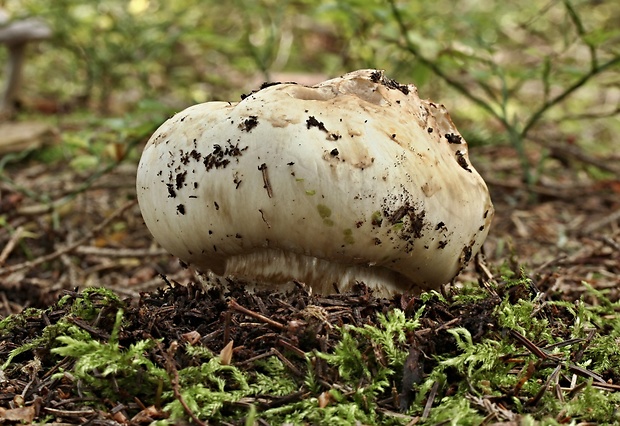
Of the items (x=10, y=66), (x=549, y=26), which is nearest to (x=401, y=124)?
(x=10, y=66)

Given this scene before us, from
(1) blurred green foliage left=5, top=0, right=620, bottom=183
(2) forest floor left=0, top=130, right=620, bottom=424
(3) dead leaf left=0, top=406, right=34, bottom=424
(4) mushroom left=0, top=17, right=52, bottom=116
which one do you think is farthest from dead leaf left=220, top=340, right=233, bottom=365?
(4) mushroom left=0, top=17, right=52, bottom=116

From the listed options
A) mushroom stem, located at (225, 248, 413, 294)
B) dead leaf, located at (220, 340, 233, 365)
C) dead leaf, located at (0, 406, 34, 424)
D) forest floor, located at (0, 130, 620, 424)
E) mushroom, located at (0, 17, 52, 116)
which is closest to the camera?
dead leaf, located at (0, 406, 34, 424)

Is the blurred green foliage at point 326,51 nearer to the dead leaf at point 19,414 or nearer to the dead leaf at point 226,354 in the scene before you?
the dead leaf at point 226,354

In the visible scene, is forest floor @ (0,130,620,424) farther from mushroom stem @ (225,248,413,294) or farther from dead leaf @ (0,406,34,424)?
mushroom stem @ (225,248,413,294)

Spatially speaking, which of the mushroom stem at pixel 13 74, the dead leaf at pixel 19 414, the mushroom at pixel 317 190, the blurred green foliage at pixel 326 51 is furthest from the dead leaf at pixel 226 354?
the mushroom stem at pixel 13 74

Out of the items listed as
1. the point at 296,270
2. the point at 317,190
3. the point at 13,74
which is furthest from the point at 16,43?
the point at 317,190

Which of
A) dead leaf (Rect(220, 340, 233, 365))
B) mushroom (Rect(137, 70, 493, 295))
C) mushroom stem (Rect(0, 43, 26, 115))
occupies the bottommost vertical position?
mushroom stem (Rect(0, 43, 26, 115))
